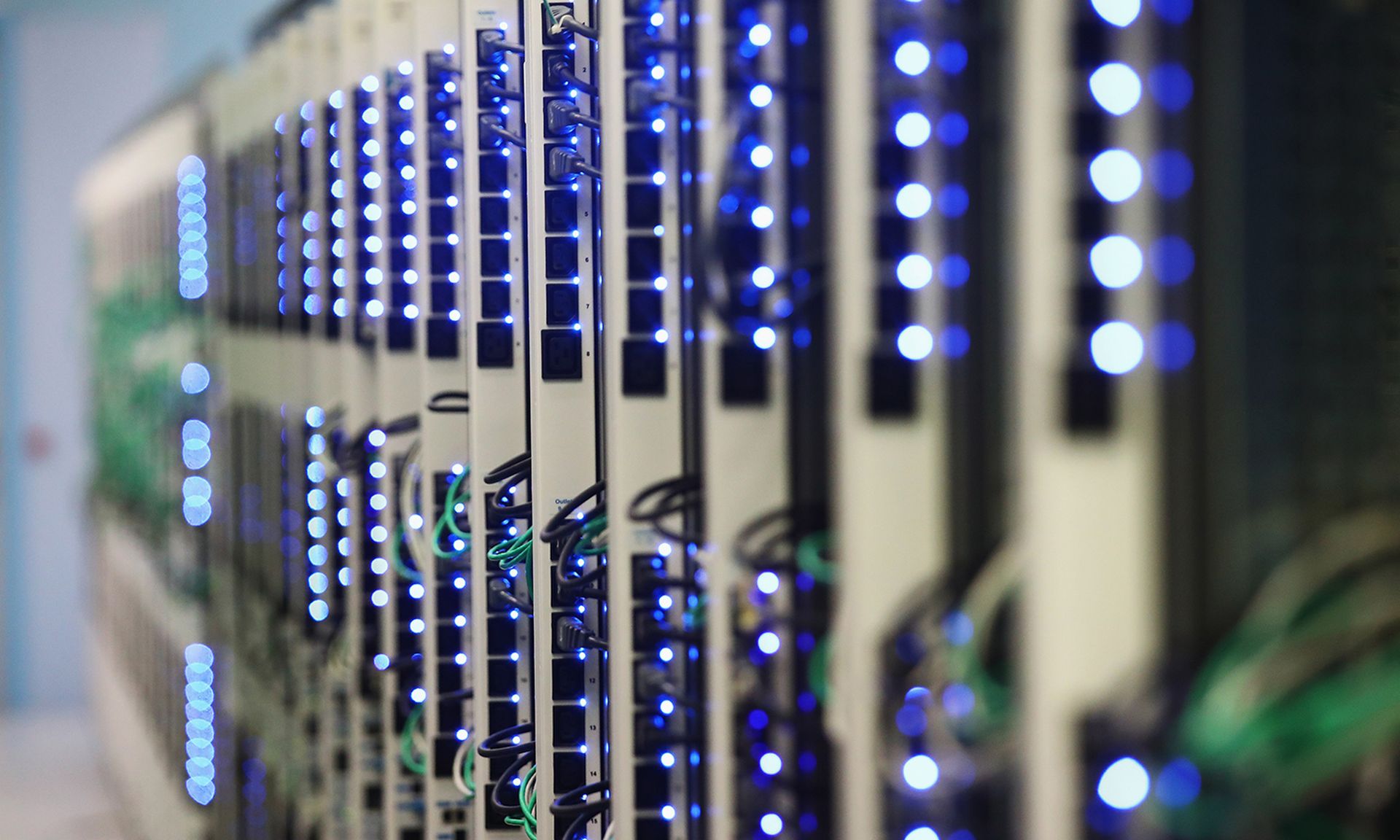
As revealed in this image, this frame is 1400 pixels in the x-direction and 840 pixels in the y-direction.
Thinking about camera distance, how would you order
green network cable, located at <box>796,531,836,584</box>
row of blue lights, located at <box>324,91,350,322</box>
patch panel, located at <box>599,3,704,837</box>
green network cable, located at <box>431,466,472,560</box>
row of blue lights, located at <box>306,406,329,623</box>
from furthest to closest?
1. row of blue lights, located at <box>306,406,329,623</box>
2. row of blue lights, located at <box>324,91,350,322</box>
3. green network cable, located at <box>431,466,472,560</box>
4. patch panel, located at <box>599,3,704,837</box>
5. green network cable, located at <box>796,531,836,584</box>

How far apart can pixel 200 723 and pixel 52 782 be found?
2.81 m

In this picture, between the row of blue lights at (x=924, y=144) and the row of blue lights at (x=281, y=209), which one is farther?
the row of blue lights at (x=281, y=209)

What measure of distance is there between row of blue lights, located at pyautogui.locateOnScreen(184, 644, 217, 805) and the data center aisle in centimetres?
151

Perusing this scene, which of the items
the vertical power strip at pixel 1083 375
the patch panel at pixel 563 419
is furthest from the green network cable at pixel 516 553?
the vertical power strip at pixel 1083 375

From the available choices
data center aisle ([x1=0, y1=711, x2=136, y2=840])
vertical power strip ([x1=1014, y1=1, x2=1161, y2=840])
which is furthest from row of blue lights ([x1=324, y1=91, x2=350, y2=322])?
data center aisle ([x1=0, y1=711, x2=136, y2=840])

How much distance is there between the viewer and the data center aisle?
22.3ft

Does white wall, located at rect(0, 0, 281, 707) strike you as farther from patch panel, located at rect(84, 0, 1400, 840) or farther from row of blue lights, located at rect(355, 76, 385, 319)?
patch panel, located at rect(84, 0, 1400, 840)

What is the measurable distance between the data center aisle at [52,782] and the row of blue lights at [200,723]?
151 cm

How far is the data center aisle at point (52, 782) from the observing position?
679 centimetres

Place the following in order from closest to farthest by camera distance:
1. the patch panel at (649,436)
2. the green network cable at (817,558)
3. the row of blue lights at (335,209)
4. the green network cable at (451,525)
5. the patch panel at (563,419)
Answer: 1. the green network cable at (817,558)
2. the patch panel at (649,436)
3. the patch panel at (563,419)
4. the green network cable at (451,525)
5. the row of blue lights at (335,209)

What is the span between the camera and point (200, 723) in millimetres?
5320

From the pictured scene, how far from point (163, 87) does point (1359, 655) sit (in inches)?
338

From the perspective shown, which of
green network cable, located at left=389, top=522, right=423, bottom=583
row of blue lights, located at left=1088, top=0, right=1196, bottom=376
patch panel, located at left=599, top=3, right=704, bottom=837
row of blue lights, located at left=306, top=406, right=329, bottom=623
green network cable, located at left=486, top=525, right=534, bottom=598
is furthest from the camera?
row of blue lights, located at left=306, top=406, right=329, bottom=623

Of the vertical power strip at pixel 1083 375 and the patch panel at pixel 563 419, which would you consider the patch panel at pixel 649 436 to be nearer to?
the patch panel at pixel 563 419
